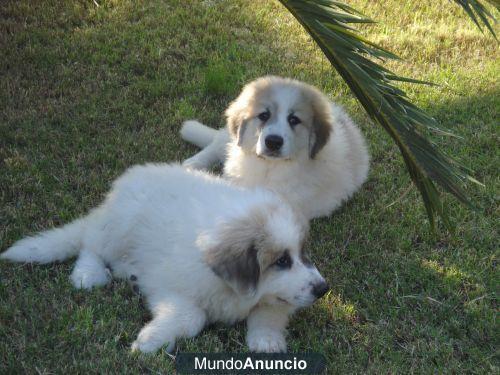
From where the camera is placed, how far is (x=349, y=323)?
3.40m

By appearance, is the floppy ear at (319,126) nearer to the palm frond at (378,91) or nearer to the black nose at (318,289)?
the palm frond at (378,91)

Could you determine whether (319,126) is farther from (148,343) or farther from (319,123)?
(148,343)

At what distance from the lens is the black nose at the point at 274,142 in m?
4.31

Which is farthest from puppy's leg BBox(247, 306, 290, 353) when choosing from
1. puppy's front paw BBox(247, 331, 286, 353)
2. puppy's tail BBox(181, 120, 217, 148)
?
puppy's tail BBox(181, 120, 217, 148)

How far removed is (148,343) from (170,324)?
14cm

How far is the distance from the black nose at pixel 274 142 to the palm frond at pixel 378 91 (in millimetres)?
1060

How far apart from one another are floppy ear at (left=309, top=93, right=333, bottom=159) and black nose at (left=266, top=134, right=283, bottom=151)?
0.84 ft

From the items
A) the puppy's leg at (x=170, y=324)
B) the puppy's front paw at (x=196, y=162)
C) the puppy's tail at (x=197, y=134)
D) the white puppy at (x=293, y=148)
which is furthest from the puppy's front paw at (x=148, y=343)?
the puppy's tail at (x=197, y=134)

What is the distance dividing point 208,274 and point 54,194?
62.1 inches

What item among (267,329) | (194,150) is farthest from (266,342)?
(194,150)

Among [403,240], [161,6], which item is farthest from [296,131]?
[161,6]

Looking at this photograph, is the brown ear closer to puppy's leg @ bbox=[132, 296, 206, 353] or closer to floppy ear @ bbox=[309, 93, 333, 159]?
puppy's leg @ bbox=[132, 296, 206, 353]

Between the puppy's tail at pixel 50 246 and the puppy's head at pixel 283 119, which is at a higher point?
the puppy's head at pixel 283 119

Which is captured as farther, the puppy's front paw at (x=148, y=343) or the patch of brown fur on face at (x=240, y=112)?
the patch of brown fur on face at (x=240, y=112)
